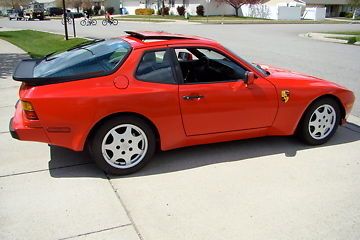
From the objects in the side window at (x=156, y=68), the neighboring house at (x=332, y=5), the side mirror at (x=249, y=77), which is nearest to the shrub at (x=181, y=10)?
the neighboring house at (x=332, y=5)

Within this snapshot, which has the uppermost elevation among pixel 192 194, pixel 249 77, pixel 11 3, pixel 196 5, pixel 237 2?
pixel 11 3

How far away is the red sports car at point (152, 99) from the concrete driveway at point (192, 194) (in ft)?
0.91

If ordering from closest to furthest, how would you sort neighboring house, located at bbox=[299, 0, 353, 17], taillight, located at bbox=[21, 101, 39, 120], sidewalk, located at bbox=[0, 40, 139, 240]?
1. sidewalk, located at bbox=[0, 40, 139, 240]
2. taillight, located at bbox=[21, 101, 39, 120]
3. neighboring house, located at bbox=[299, 0, 353, 17]

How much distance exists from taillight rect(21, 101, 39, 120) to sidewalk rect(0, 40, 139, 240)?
67 cm

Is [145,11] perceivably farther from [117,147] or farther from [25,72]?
[117,147]

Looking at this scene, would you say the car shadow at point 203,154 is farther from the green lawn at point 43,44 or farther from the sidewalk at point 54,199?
the green lawn at point 43,44

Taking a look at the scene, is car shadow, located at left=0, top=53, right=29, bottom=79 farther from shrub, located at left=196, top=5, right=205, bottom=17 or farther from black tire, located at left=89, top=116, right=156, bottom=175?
shrub, located at left=196, top=5, right=205, bottom=17

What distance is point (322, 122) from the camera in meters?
4.64

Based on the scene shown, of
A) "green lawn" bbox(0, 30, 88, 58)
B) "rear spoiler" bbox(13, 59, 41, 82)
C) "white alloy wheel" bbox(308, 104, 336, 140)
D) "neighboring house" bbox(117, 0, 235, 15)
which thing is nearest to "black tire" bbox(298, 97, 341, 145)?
"white alloy wheel" bbox(308, 104, 336, 140)

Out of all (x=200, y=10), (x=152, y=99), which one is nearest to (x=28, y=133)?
(x=152, y=99)

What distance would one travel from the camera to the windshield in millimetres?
3737

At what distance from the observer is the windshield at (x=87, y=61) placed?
12.3 ft

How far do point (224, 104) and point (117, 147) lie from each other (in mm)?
1243

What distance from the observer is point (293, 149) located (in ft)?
15.0
